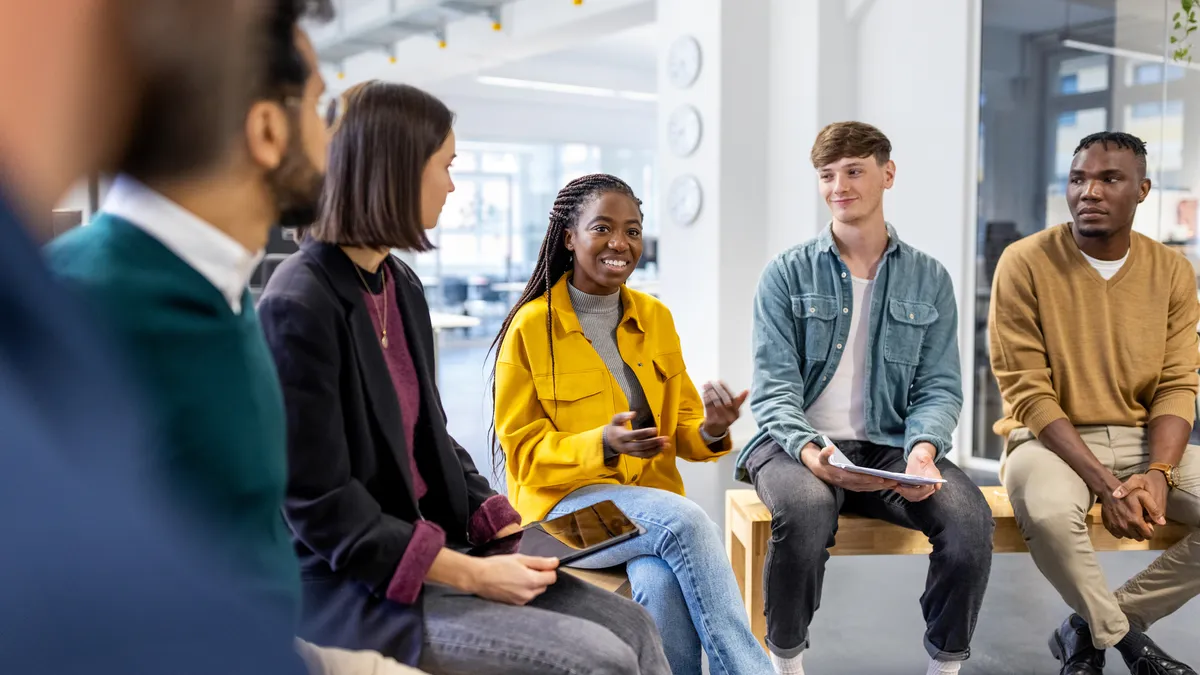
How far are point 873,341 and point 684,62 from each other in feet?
10.3

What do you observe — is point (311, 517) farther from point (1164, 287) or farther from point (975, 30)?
point (975, 30)

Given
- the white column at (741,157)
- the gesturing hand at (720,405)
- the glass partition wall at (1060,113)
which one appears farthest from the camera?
the white column at (741,157)

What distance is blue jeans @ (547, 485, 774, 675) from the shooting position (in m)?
1.57

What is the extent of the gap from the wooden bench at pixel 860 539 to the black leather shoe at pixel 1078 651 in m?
0.20

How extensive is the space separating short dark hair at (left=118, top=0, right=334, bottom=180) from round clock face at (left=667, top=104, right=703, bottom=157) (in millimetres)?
4661

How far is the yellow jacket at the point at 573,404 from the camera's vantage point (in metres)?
1.75

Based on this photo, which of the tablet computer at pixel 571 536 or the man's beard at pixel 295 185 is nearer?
the man's beard at pixel 295 185

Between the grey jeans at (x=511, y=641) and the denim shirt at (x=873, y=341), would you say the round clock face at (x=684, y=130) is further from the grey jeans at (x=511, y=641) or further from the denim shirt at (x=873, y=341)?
the grey jeans at (x=511, y=641)

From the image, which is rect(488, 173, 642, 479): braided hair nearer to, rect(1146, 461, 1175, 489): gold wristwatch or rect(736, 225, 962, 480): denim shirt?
rect(736, 225, 962, 480): denim shirt

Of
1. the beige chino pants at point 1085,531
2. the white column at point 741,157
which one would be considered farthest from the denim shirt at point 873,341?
the white column at point 741,157

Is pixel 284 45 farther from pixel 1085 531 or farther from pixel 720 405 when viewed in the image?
pixel 1085 531

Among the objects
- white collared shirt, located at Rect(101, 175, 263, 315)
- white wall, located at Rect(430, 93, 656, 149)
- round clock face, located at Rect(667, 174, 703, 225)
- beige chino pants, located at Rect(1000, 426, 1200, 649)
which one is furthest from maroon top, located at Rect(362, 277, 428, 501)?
white wall, located at Rect(430, 93, 656, 149)

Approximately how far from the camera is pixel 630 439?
5.26 ft

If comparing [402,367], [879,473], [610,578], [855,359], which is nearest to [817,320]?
[855,359]
